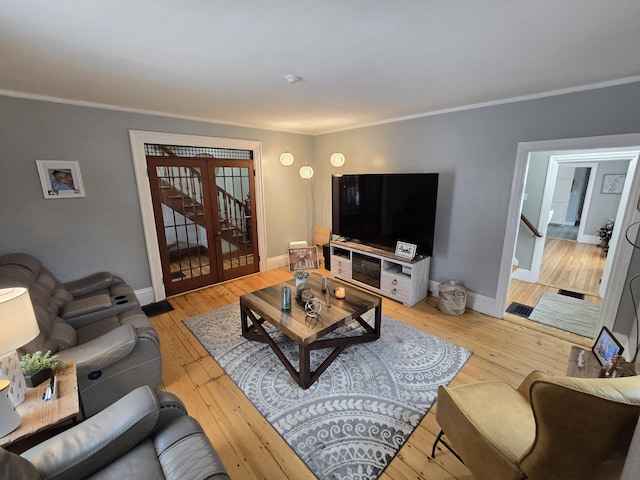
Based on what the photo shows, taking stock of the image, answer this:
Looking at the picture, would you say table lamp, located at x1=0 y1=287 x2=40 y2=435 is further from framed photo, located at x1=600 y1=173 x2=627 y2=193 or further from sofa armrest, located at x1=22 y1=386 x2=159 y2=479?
framed photo, located at x1=600 y1=173 x2=627 y2=193

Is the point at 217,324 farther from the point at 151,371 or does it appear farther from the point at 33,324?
the point at 33,324

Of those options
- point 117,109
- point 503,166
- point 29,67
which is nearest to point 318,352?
point 503,166

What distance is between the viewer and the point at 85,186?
2.93m

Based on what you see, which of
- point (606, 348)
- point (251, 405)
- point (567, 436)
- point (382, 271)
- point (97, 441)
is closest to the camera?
point (567, 436)

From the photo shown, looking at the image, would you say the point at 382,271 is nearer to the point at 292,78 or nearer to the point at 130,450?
the point at 292,78

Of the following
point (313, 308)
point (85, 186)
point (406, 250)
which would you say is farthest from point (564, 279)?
point (85, 186)

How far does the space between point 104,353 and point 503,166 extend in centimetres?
386

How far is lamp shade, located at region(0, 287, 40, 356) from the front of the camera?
117cm

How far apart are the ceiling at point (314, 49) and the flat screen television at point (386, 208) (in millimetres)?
985

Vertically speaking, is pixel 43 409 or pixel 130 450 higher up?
pixel 43 409

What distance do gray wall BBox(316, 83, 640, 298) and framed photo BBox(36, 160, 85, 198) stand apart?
12.0ft

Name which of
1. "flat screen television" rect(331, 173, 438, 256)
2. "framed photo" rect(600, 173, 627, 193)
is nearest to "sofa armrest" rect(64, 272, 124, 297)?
"flat screen television" rect(331, 173, 438, 256)

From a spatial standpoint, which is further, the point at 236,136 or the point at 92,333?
the point at 236,136

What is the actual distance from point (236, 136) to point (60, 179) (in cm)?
209
